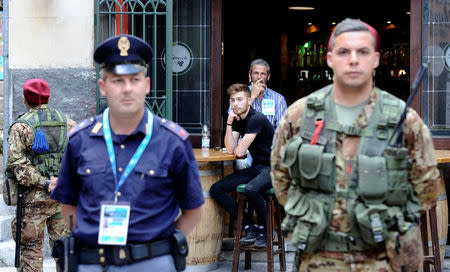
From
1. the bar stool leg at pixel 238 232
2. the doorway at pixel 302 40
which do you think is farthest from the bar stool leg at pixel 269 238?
the doorway at pixel 302 40

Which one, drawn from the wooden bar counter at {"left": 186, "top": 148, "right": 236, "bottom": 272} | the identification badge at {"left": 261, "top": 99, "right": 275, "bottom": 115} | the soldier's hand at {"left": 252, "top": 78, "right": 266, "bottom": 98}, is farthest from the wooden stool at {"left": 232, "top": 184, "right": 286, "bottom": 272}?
the soldier's hand at {"left": 252, "top": 78, "right": 266, "bottom": 98}

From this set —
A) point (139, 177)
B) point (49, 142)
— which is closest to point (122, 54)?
point (139, 177)

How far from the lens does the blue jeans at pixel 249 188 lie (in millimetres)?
7453

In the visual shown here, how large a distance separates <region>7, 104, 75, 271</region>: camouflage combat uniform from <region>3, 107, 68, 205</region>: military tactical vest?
4 centimetres

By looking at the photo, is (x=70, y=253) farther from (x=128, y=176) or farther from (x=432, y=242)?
(x=432, y=242)

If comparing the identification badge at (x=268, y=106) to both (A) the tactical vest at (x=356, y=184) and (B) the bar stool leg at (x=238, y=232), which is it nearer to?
(B) the bar stool leg at (x=238, y=232)

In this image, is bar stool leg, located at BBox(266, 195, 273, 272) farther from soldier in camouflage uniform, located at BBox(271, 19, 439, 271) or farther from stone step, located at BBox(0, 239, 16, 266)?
soldier in camouflage uniform, located at BBox(271, 19, 439, 271)

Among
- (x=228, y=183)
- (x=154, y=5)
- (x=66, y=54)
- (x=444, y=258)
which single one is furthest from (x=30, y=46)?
(x=444, y=258)

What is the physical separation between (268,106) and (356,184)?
4.64 meters

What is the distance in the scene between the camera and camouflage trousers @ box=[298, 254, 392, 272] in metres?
3.85

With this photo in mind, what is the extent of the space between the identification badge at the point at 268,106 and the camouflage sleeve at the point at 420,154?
4549 millimetres

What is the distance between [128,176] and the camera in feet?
12.3

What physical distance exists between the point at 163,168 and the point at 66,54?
4954mm

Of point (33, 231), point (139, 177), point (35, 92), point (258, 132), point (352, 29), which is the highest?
point (352, 29)
